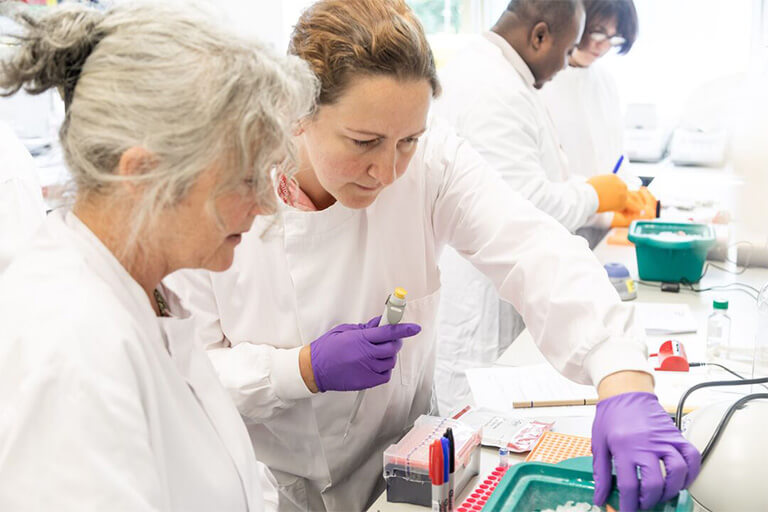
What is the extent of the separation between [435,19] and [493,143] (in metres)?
2.64

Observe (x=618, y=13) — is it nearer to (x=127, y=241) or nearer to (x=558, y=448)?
(x=558, y=448)

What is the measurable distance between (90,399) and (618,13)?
2801 millimetres

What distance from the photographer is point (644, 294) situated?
235 cm

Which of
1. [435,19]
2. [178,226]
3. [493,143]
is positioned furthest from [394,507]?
[435,19]

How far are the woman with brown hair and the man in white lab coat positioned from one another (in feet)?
2.78

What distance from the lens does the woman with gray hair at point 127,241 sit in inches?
27.1

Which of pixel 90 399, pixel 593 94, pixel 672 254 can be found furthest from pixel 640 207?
pixel 90 399

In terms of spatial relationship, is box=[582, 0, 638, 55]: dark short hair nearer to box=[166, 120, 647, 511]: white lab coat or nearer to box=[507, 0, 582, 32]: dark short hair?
box=[507, 0, 582, 32]: dark short hair

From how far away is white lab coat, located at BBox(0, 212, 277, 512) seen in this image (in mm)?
677

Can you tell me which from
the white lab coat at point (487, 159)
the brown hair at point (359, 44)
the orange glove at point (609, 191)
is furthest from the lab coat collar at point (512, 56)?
the brown hair at point (359, 44)

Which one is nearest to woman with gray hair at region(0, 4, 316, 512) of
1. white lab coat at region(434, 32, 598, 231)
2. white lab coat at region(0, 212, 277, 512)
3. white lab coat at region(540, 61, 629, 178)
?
white lab coat at region(0, 212, 277, 512)

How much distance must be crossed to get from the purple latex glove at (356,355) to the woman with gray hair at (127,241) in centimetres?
39

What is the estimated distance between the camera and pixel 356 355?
1.28 metres

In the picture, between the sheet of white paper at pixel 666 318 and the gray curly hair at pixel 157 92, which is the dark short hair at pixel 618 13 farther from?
the gray curly hair at pixel 157 92
